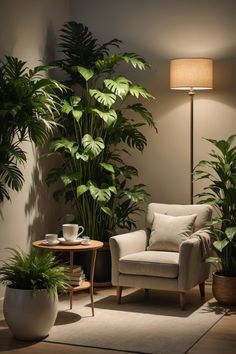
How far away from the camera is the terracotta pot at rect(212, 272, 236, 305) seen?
18.2 ft

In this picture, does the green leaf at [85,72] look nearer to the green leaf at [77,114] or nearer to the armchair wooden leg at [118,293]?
the green leaf at [77,114]

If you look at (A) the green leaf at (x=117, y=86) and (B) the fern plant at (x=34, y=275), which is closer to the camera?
(B) the fern plant at (x=34, y=275)

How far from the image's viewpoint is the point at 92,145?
585cm

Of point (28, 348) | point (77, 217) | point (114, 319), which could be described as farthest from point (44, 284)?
point (77, 217)

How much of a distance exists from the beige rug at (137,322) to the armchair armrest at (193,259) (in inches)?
8.5

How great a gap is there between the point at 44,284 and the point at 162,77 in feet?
8.64

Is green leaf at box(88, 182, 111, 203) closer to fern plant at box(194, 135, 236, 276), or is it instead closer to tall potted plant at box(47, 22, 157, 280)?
tall potted plant at box(47, 22, 157, 280)

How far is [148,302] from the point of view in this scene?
5.76 metres

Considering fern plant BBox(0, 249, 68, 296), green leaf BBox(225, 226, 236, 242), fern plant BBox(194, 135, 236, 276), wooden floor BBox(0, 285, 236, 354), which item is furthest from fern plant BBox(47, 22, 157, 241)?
wooden floor BBox(0, 285, 236, 354)

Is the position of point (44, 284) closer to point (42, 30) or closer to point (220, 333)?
point (220, 333)

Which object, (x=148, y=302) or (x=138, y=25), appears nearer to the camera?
(x=148, y=302)

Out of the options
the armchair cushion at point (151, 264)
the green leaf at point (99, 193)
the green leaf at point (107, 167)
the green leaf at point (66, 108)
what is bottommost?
the armchair cushion at point (151, 264)

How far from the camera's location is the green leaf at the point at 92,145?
584cm

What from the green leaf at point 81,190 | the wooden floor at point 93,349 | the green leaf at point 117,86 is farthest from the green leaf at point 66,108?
the wooden floor at point 93,349
